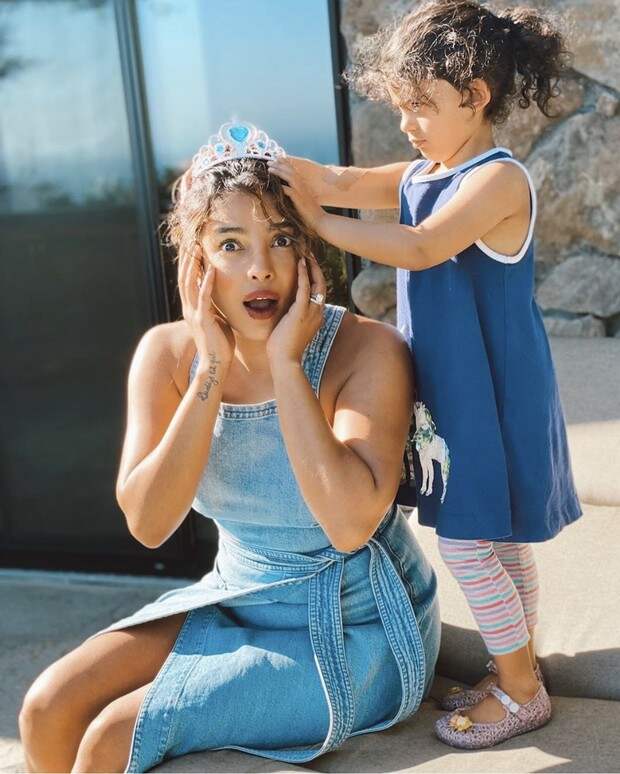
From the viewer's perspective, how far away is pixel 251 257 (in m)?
1.78

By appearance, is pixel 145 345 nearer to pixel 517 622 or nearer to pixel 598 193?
pixel 517 622

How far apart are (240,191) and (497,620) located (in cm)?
83

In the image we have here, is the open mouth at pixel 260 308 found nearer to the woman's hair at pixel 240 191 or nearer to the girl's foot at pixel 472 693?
the woman's hair at pixel 240 191

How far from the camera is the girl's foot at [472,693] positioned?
182 cm

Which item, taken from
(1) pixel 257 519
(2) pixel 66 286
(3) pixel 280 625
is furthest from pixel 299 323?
(2) pixel 66 286

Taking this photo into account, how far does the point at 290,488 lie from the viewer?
1.79m

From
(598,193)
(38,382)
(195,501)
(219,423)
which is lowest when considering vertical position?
(38,382)

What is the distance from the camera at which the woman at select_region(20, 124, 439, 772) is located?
166 cm

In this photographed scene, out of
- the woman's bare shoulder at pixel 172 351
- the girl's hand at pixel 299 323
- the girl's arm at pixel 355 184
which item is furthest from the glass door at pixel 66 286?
the girl's hand at pixel 299 323

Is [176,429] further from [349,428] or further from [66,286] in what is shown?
[66,286]

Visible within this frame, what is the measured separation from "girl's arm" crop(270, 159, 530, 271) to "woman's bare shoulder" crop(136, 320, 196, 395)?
336 millimetres

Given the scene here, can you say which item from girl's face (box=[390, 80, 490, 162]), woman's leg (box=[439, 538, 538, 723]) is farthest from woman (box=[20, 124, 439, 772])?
girl's face (box=[390, 80, 490, 162])

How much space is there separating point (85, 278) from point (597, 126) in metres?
1.80

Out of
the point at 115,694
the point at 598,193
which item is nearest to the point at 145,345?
the point at 115,694
